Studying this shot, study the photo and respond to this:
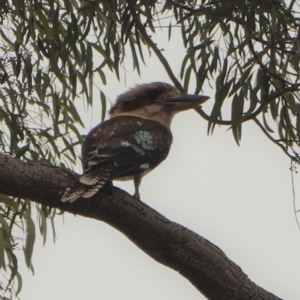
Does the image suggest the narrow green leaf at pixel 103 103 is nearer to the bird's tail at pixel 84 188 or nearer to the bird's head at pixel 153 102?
the bird's head at pixel 153 102

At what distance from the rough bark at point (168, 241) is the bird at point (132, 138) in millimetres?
51

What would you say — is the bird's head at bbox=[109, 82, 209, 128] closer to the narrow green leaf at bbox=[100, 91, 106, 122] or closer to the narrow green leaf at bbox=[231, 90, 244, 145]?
the narrow green leaf at bbox=[100, 91, 106, 122]

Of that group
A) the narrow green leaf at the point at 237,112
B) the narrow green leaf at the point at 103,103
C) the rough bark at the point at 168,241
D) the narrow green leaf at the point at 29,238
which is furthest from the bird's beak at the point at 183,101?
the rough bark at the point at 168,241

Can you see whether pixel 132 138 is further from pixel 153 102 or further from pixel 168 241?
pixel 168 241

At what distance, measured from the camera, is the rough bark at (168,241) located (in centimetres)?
311

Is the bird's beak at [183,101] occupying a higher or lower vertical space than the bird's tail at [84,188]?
higher

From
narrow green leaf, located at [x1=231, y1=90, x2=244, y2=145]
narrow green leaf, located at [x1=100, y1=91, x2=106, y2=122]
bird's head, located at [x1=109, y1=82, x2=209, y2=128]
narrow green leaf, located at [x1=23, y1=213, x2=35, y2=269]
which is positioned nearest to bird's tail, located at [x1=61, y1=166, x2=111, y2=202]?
narrow green leaf, located at [x1=231, y1=90, x2=244, y2=145]

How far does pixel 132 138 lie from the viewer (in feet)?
12.7

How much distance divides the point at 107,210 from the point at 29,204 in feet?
4.06

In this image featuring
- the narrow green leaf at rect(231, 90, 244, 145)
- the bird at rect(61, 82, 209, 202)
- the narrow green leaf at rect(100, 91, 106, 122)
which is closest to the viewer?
the bird at rect(61, 82, 209, 202)

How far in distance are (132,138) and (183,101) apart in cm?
52

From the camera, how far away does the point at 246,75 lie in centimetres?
371

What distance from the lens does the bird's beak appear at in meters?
4.18

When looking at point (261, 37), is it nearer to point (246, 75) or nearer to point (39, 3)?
point (246, 75)
